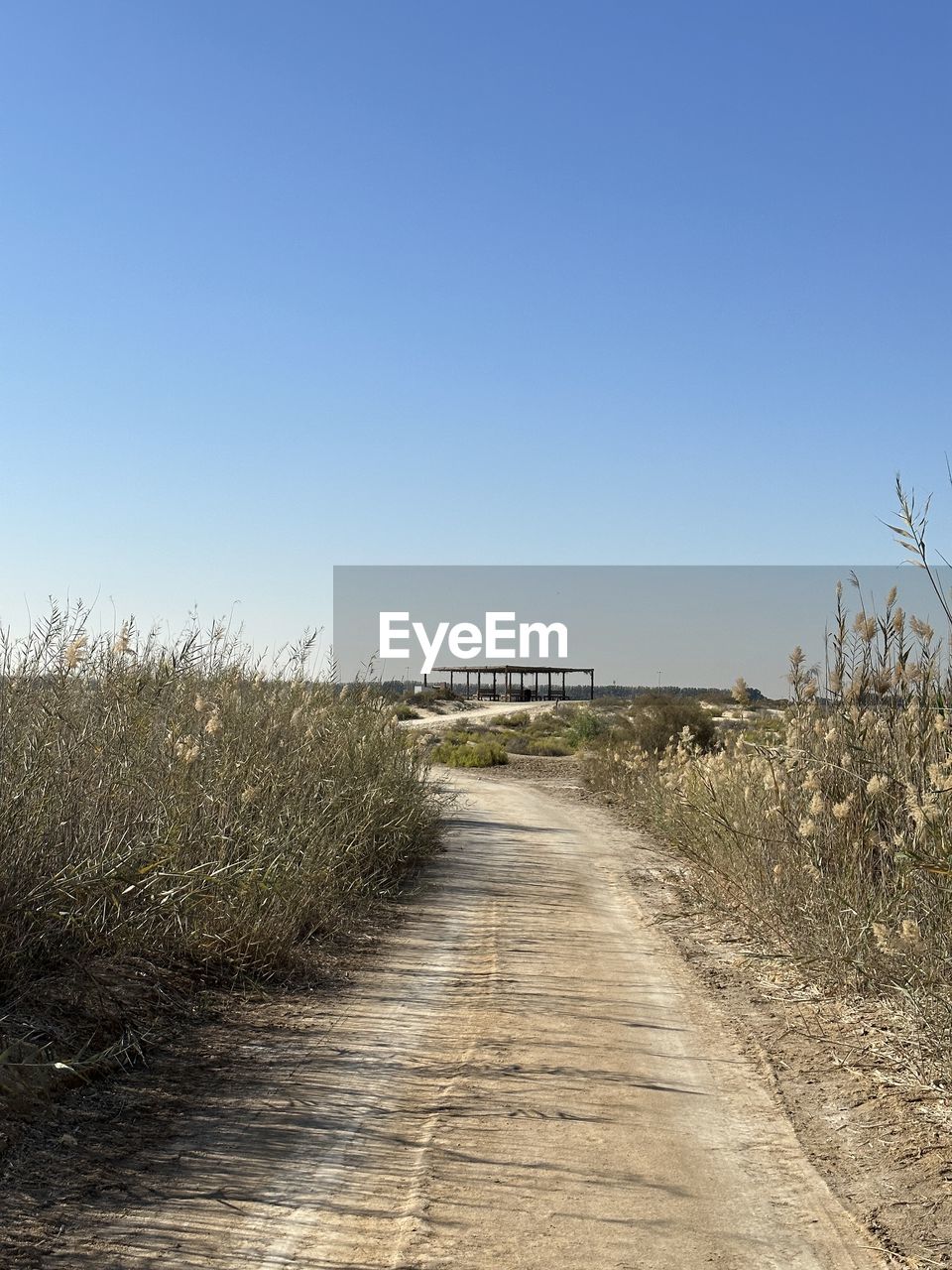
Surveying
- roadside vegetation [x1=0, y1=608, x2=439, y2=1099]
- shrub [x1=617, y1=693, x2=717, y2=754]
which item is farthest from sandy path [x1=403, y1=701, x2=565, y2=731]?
roadside vegetation [x1=0, y1=608, x2=439, y2=1099]

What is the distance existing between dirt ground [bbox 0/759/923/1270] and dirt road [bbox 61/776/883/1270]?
0.01 meters

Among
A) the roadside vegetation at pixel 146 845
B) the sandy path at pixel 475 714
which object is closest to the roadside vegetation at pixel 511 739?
the sandy path at pixel 475 714

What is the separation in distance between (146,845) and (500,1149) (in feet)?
9.85

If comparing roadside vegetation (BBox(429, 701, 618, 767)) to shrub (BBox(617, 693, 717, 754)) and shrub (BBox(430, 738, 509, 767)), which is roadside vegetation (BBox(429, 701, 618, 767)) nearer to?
shrub (BBox(430, 738, 509, 767))

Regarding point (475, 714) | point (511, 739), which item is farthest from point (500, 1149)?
point (475, 714)

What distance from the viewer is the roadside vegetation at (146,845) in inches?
227

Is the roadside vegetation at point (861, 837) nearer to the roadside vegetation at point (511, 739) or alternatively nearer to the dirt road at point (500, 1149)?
the dirt road at point (500, 1149)

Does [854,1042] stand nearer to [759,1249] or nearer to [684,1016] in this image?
[684,1016]

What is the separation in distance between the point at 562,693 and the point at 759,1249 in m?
72.1

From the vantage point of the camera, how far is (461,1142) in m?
4.79

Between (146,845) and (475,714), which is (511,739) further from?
(146,845)

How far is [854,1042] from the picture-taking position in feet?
21.4

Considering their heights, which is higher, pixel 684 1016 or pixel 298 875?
pixel 298 875

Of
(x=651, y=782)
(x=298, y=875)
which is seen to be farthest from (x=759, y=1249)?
(x=651, y=782)
